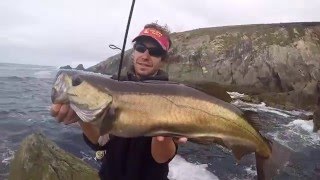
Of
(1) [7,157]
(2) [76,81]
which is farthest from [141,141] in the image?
(1) [7,157]

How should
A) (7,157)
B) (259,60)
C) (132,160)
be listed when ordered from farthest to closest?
(259,60), (7,157), (132,160)

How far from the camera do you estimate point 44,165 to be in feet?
25.0

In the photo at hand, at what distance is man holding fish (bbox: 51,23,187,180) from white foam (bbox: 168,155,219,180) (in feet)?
22.3

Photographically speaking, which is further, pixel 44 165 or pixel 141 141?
pixel 44 165

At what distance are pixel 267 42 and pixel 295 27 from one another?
4.34 metres

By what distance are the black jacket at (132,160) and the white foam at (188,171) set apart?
679 centimetres

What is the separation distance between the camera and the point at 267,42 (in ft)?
134

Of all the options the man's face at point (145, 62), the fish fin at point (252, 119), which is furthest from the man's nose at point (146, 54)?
the fish fin at point (252, 119)

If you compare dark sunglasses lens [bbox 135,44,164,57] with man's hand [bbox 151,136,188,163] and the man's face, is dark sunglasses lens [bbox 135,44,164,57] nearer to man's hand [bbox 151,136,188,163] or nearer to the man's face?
the man's face

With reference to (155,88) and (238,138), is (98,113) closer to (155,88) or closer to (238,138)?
(155,88)

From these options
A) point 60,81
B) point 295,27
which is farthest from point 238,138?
point 295,27

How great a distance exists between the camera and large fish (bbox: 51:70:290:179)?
129 inches

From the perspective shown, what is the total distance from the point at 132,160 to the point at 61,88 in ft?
3.82

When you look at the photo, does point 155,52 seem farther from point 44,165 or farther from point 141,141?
point 44,165
